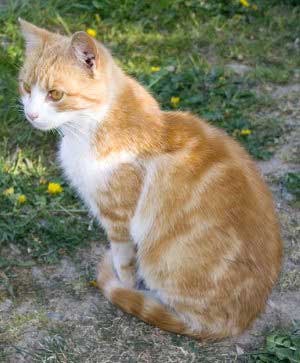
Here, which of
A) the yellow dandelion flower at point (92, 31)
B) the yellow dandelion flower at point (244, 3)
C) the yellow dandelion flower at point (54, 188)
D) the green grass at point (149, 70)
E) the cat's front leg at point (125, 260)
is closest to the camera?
the cat's front leg at point (125, 260)

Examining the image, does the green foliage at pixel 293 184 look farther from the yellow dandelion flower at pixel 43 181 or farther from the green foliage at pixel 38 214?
the yellow dandelion flower at pixel 43 181

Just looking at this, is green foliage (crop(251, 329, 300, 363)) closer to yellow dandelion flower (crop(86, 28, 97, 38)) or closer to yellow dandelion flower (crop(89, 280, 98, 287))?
yellow dandelion flower (crop(89, 280, 98, 287))

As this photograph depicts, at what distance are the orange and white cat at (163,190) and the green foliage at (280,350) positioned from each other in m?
0.14

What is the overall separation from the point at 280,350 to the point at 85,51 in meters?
1.51

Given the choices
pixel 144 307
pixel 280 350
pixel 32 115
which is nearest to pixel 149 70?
pixel 32 115

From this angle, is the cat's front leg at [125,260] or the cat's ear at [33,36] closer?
the cat's ear at [33,36]

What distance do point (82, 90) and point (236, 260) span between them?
3.22 ft

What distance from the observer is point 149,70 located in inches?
179

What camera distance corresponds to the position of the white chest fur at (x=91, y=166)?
2.86 meters

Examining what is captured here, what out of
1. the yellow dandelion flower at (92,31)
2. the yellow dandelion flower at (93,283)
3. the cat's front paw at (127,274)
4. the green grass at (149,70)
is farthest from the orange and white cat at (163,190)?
the yellow dandelion flower at (92,31)

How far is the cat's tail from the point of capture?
2924 mm

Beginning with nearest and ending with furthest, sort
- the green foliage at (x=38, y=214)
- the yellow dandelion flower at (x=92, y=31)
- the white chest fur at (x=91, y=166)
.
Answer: the white chest fur at (x=91, y=166)
the green foliage at (x=38, y=214)
the yellow dandelion flower at (x=92, y=31)

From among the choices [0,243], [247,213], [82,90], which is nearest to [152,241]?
[247,213]

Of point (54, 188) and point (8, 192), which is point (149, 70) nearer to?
point (54, 188)
